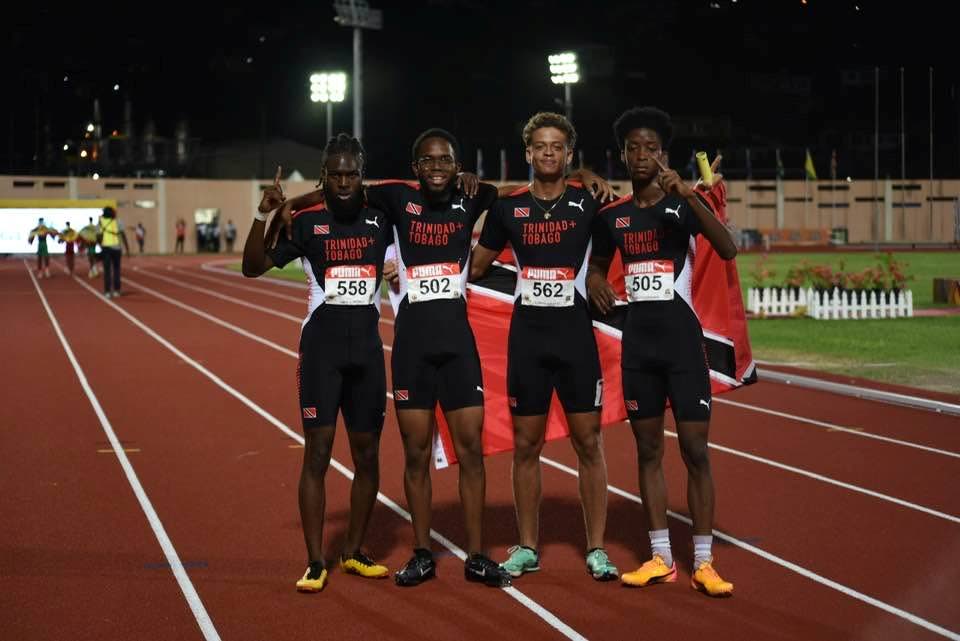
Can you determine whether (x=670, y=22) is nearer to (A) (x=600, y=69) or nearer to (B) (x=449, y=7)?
(A) (x=600, y=69)

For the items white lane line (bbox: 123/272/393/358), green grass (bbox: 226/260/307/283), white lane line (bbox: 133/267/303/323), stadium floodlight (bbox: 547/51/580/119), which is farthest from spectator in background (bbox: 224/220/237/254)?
white lane line (bbox: 123/272/393/358)

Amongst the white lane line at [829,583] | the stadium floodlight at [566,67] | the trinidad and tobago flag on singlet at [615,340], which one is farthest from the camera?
the stadium floodlight at [566,67]

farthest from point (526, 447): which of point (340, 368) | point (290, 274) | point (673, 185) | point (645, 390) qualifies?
point (290, 274)

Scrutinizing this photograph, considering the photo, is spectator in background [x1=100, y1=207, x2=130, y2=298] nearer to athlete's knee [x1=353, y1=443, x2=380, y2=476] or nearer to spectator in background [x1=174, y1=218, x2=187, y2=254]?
athlete's knee [x1=353, y1=443, x2=380, y2=476]

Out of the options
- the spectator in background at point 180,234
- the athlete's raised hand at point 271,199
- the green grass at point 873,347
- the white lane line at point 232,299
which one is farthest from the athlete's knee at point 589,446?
the spectator in background at point 180,234

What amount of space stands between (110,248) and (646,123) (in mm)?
24487

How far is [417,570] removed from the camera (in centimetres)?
622

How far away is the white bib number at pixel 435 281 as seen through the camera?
20.3 feet

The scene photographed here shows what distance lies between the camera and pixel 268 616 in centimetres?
574

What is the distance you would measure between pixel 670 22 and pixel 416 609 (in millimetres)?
87780

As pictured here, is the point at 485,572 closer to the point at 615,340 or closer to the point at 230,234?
the point at 615,340

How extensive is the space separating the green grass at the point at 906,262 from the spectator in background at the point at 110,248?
46.3ft

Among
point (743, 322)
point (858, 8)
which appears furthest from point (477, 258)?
point (858, 8)

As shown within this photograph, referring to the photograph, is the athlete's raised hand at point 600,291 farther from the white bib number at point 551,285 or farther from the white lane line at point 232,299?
the white lane line at point 232,299
